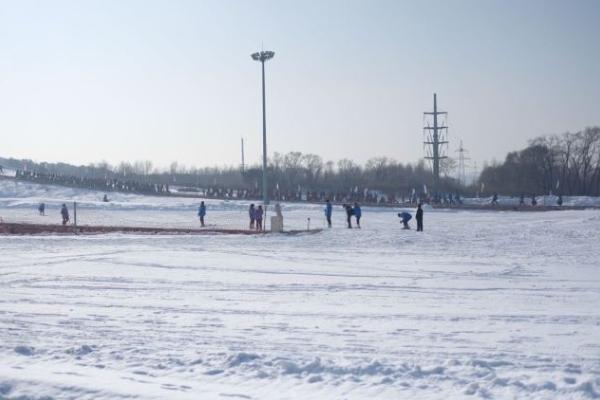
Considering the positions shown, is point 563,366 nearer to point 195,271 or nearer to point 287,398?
point 287,398

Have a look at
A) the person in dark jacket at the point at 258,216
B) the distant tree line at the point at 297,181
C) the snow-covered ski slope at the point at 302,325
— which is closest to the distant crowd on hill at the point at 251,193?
the distant tree line at the point at 297,181

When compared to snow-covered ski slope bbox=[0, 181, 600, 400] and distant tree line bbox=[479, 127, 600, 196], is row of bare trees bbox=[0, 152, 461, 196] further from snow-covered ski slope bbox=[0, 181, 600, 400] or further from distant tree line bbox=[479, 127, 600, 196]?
snow-covered ski slope bbox=[0, 181, 600, 400]

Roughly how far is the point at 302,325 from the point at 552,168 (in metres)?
79.4

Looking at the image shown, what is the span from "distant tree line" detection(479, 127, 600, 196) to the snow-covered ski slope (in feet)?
208

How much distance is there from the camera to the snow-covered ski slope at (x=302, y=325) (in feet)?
23.9

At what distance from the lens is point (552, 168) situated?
82.9 metres

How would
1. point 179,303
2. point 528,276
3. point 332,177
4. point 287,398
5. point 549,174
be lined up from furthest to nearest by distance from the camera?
1. point 332,177
2. point 549,174
3. point 528,276
4. point 179,303
5. point 287,398

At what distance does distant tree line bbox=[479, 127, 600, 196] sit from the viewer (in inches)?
3184

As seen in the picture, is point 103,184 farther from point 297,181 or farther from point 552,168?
point 552,168

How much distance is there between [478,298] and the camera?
1223 centimetres

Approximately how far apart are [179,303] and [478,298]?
17.8ft

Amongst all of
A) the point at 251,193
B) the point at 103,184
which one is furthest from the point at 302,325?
the point at 103,184

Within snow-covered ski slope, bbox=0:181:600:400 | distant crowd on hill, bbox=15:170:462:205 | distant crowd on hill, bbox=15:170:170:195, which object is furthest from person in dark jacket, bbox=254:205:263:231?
distant crowd on hill, bbox=15:170:170:195

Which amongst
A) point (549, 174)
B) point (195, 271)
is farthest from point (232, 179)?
point (195, 271)
